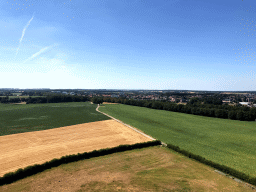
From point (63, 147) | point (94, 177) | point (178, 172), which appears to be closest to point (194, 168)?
point (178, 172)

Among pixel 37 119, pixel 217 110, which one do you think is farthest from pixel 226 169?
pixel 37 119

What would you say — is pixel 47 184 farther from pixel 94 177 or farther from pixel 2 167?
pixel 2 167

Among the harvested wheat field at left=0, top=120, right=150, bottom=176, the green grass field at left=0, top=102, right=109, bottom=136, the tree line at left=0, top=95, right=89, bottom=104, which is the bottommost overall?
the harvested wheat field at left=0, top=120, right=150, bottom=176

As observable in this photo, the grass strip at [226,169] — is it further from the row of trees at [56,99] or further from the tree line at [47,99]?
the tree line at [47,99]

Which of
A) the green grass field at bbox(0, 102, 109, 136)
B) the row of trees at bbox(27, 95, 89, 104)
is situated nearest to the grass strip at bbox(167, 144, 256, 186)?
the green grass field at bbox(0, 102, 109, 136)

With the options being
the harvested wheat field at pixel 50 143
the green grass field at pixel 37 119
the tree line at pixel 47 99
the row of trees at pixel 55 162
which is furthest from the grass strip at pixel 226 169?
the tree line at pixel 47 99

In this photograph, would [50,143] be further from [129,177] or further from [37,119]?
[37,119]

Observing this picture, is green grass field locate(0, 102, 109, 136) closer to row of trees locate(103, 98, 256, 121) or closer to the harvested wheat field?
the harvested wheat field
